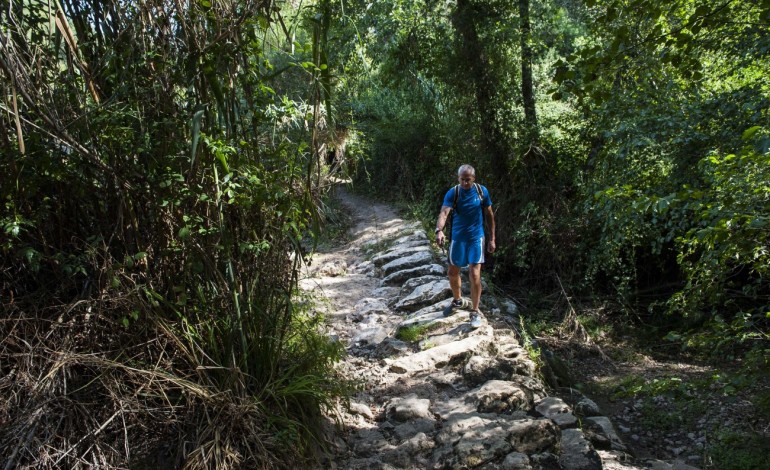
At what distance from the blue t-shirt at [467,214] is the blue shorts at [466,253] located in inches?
1.8

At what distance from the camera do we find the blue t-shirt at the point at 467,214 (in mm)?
5824

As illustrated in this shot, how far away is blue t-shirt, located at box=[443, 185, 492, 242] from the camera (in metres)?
5.82

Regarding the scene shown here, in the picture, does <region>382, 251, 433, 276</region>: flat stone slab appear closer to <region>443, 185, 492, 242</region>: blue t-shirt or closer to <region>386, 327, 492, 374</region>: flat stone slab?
<region>443, 185, 492, 242</region>: blue t-shirt

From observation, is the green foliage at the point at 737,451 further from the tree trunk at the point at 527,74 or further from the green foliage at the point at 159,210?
the tree trunk at the point at 527,74

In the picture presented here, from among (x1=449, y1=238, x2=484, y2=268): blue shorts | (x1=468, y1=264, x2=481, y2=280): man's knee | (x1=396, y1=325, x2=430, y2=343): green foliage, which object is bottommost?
(x1=396, y1=325, x2=430, y2=343): green foliage

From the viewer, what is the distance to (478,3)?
32.9 ft

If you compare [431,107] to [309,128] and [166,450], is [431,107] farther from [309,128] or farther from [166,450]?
[166,450]

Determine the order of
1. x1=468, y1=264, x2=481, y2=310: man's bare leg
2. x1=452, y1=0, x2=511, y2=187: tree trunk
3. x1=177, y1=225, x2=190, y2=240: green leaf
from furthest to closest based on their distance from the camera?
1. x1=452, y1=0, x2=511, y2=187: tree trunk
2. x1=468, y1=264, x2=481, y2=310: man's bare leg
3. x1=177, y1=225, x2=190, y2=240: green leaf

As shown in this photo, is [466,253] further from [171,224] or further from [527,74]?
[527,74]

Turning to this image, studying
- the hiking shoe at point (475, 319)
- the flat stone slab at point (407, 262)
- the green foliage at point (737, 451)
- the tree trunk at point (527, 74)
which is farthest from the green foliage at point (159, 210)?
the tree trunk at point (527, 74)

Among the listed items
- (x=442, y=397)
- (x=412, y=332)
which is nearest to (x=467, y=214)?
(x=412, y=332)

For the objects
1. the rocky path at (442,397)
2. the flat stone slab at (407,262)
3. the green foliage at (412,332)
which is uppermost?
the flat stone slab at (407,262)

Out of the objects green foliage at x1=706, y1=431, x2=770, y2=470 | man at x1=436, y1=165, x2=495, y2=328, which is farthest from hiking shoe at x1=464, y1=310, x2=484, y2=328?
green foliage at x1=706, y1=431, x2=770, y2=470

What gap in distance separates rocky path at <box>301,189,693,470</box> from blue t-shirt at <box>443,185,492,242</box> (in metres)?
0.81
